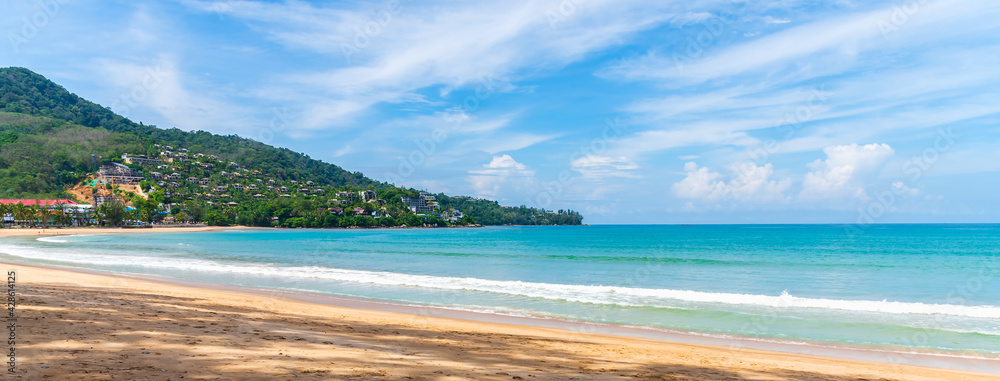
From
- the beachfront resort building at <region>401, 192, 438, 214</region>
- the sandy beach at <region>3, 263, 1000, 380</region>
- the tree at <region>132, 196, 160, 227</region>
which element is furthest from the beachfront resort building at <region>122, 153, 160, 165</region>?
the sandy beach at <region>3, 263, 1000, 380</region>

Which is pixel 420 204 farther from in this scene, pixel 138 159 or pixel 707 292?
pixel 707 292

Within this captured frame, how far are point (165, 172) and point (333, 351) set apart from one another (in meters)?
172

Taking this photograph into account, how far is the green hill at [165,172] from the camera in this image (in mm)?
123250

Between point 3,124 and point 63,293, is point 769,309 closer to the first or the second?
point 63,293

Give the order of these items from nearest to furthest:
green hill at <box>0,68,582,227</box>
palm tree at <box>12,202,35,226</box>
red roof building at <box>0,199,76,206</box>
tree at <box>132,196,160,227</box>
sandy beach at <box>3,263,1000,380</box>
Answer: sandy beach at <box>3,263,1000,380</box>, palm tree at <box>12,202,35,226</box>, red roof building at <box>0,199,76,206</box>, tree at <box>132,196,160,227</box>, green hill at <box>0,68,582,227</box>

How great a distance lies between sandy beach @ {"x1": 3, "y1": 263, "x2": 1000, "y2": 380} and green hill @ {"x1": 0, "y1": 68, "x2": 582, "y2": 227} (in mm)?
131262

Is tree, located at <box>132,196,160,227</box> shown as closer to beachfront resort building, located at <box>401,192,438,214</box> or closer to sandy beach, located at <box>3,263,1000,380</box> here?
beachfront resort building, located at <box>401,192,438,214</box>

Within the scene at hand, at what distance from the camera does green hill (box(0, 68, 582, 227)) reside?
12325cm

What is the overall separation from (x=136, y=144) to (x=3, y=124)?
31767mm

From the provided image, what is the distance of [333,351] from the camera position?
738 cm

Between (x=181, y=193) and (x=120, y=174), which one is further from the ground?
(x=120, y=174)

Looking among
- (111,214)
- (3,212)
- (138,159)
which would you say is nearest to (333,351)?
(3,212)

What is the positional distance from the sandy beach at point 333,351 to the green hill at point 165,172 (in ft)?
431

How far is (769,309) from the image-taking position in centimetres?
1538
